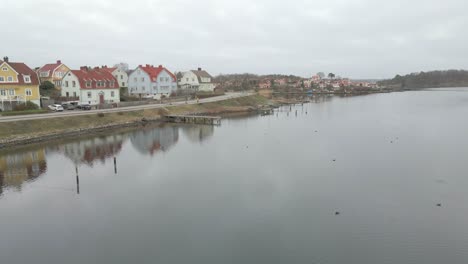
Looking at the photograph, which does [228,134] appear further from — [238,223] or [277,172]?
[238,223]

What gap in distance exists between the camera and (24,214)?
21516 millimetres

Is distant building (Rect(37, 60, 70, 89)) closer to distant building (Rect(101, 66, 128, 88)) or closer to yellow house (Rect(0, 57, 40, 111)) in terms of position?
distant building (Rect(101, 66, 128, 88))

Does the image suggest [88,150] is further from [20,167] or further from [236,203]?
[236,203]

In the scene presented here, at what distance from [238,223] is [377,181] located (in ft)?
45.2

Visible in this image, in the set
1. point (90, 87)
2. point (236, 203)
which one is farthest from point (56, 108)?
point (236, 203)

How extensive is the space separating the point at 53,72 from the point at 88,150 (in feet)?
141

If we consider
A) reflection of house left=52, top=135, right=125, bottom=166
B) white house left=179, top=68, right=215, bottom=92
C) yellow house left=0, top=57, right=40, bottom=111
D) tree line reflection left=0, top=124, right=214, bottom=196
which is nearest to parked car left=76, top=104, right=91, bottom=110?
yellow house left=0, top=57, right=40, bottom=111

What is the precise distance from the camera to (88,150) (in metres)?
38.8

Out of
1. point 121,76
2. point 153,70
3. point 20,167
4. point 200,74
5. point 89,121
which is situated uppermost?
point 200,74

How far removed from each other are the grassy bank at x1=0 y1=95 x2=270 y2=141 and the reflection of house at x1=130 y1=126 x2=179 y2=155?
612 cm

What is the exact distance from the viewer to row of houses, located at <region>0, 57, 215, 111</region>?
169ft

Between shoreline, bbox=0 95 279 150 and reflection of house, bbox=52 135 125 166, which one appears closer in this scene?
reflection of house, bbox=52 135 125 166

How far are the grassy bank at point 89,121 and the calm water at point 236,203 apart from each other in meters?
4.65

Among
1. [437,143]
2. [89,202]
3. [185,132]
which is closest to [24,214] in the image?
[89,202]
